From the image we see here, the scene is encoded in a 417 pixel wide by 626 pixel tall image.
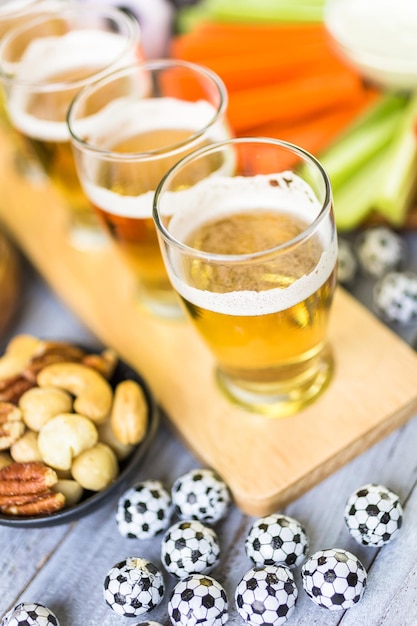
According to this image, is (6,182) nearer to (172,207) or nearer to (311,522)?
(172,207)

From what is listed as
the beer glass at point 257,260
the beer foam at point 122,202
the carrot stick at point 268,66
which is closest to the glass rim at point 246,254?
the beer glass at point 257,260

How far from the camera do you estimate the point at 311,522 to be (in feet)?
2.72

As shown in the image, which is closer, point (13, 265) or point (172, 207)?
point (172, 207)

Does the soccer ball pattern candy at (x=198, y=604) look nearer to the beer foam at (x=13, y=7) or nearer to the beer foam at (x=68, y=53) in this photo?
the beer foam at (x=68, y=53)

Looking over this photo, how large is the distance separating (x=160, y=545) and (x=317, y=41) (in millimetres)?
781

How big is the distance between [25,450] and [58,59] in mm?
548

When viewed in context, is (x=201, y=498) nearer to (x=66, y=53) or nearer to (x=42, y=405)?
(x=42, y=405)

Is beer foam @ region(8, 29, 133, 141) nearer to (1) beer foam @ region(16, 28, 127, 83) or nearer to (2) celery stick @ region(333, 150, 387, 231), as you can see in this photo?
(1) beer foam @ region(16, 28, 127, 83)

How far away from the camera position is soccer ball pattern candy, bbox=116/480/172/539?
82cm

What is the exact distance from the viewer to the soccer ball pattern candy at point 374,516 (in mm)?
769

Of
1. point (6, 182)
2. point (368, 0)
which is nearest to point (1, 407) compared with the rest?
point (6, 182)

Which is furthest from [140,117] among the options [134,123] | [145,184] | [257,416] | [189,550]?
[189,550]

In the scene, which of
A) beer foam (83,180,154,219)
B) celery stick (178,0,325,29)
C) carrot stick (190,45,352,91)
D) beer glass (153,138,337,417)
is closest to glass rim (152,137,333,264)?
beer glass (153,138,337,417)

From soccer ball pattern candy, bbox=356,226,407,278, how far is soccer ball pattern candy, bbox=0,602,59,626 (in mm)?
555
